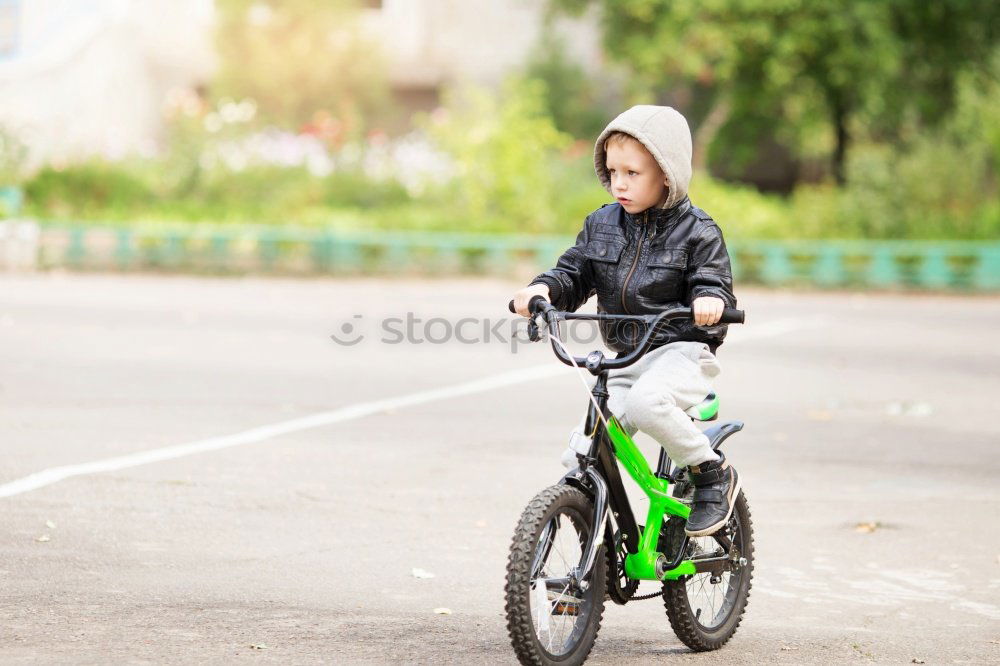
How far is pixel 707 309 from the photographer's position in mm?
4945

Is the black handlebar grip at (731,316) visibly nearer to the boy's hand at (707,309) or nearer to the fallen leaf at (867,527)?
the boy's hand at (707,309)

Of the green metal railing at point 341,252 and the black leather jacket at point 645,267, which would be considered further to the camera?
the green metal railing at point 341,252

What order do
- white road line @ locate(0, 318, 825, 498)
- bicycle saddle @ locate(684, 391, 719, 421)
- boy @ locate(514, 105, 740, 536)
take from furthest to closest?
white road line @ locate(0, 318, 825, 498) → bicycle saddle @ locate(684, 391, 719, 421) → boy @ locate(514, 105, 740, 536)

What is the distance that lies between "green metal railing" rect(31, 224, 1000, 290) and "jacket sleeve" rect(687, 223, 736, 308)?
18.8 meters

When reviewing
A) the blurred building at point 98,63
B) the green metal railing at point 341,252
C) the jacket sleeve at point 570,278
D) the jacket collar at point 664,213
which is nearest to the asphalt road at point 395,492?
the jacket sleeve at point 570,278

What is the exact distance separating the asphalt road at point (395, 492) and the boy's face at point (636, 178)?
1548mm

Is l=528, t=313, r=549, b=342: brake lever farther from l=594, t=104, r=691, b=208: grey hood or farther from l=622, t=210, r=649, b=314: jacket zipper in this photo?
l=594, t=104, r=691, b=208: grey hood

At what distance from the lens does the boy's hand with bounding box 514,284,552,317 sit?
5090 mm

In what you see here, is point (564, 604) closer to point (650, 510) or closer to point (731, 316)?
point (650, 510)

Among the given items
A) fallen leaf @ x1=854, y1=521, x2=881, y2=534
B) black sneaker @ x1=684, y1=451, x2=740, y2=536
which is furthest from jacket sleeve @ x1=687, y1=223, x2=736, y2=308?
fallen leaf @ x1=854, y1=521, x2=881, y2=534

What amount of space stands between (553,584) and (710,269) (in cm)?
115

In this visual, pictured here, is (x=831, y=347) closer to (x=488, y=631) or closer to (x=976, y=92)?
(x=488, y=631)

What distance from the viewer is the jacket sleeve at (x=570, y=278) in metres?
5.22

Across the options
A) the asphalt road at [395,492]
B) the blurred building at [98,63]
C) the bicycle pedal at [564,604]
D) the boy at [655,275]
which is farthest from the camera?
the blurred building at [98,63]
